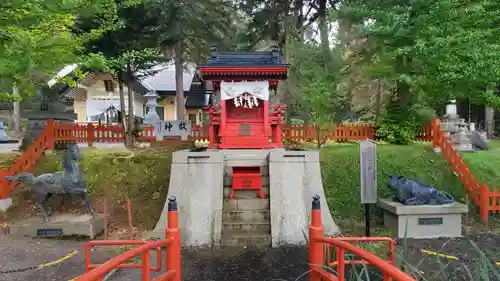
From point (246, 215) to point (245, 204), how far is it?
0.37 metres

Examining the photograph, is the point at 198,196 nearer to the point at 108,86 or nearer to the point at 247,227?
the point at 247,227

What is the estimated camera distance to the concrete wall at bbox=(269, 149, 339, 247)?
27.9ft

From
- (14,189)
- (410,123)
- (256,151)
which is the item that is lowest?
(14,189)

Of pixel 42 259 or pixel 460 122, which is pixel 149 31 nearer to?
pixel 42 259

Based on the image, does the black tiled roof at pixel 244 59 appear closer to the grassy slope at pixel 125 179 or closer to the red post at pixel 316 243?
the grassy slope at pixel 125 179

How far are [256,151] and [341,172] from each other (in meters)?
3.01

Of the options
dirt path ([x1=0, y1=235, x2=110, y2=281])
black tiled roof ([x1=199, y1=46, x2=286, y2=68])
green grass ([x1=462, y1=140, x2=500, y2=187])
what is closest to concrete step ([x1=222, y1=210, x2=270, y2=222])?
dirt path ([x1=0, y1=235, x2=110, y2=281])

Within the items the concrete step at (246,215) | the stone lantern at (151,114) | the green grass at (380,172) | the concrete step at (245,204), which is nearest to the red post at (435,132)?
the green grass at (380,172)

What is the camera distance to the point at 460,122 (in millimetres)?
14203

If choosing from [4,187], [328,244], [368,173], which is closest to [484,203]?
[368,173]

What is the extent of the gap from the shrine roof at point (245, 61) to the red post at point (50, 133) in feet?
21.5

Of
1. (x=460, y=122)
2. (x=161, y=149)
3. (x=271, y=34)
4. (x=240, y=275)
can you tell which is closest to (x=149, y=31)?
(x=161, y=149)

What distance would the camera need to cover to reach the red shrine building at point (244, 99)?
1157 centimetres

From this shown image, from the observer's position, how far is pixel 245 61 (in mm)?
12422
